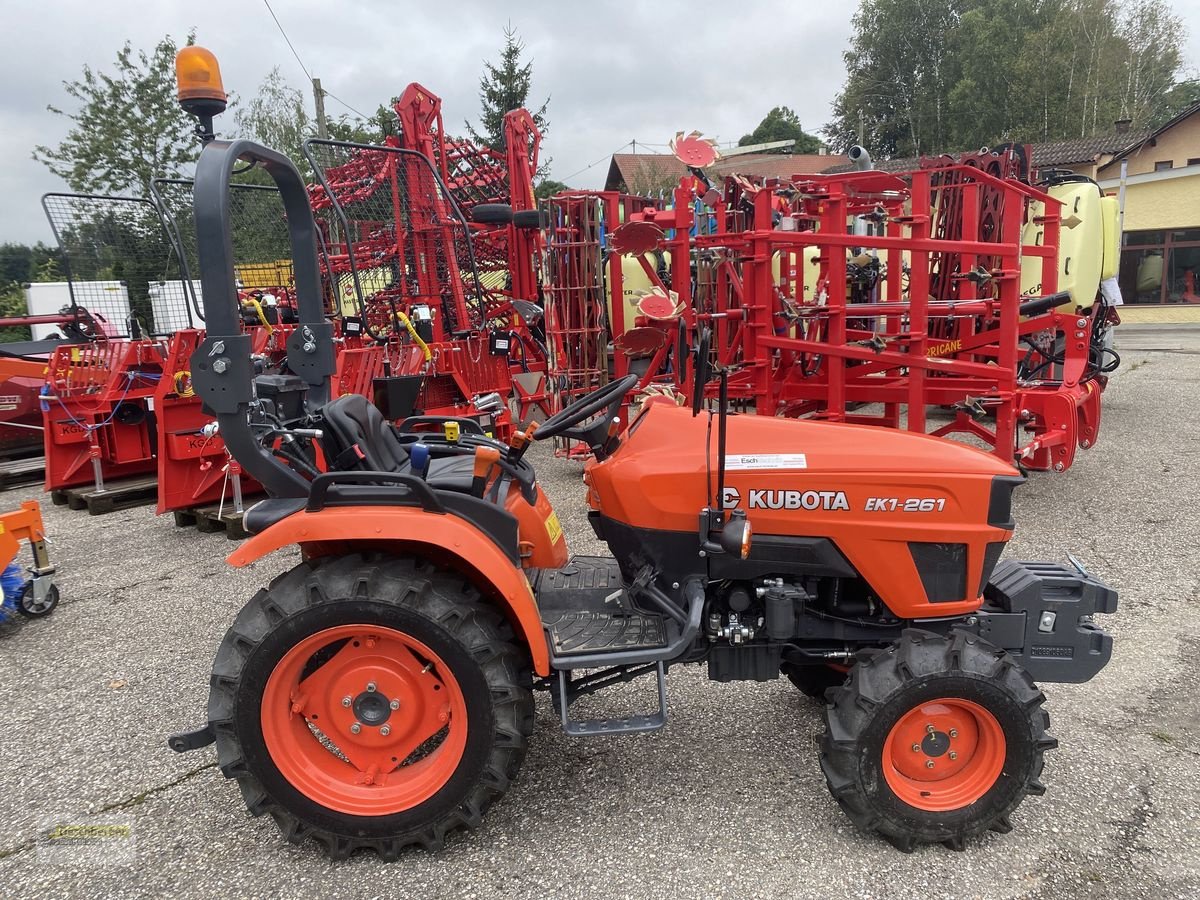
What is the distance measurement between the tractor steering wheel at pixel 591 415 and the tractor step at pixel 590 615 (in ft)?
1.69

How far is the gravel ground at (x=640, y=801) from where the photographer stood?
2082 mm

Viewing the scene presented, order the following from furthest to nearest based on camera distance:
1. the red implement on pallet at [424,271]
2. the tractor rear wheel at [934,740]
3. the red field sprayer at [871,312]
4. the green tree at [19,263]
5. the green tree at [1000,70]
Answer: the green tree at [1000,70] < the green tree at [19,263] < the red implement on pallet at [424,271] < the red field sprayer at [871,312] < the tractor rear wheel at [934,740]

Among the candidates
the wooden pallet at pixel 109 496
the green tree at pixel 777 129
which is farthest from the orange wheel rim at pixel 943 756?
the green tree at pixel 777 129

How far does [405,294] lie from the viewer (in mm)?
7500

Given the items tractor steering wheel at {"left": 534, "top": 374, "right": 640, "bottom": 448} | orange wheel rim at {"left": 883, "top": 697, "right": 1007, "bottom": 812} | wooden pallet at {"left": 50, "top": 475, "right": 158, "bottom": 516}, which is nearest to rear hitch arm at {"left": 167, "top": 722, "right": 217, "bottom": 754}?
tractor steering wheel at {"left": 534, "top": 374, "right": 640, "bottom": 448}

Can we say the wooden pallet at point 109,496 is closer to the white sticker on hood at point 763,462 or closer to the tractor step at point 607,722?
the tractor step at point 607,722

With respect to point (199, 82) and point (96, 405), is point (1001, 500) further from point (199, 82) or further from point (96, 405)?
point (96, 405)

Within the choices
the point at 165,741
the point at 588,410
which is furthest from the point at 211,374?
the point at 165,741

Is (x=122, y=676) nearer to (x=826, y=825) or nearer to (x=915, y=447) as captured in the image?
(x=826, y=825)

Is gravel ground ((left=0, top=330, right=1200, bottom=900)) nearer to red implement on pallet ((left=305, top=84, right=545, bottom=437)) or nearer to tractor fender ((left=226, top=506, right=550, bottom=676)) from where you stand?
tractor fender ((left=226, top=506, right=550, bottom=676))

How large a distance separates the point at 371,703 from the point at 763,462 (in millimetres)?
1302

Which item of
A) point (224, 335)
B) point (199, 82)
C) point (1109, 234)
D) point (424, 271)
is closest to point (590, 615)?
point (224, 335)

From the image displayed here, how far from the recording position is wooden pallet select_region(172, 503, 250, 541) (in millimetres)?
5350

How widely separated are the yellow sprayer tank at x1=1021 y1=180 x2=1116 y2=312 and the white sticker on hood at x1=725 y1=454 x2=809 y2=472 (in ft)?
22.7
